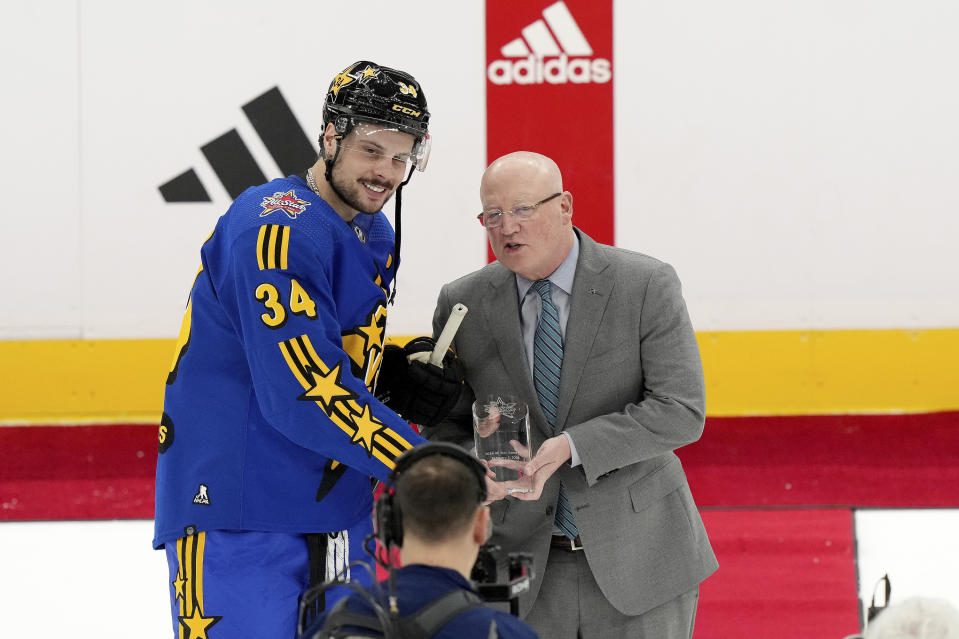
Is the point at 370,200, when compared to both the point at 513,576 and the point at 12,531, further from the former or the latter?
the point at 12,531

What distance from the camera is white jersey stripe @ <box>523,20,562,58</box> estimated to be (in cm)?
489

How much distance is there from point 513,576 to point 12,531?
304cm

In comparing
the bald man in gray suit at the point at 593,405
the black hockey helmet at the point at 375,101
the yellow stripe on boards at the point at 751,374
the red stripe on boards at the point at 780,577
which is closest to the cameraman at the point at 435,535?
the bald man in gray suit at the point at 593,405

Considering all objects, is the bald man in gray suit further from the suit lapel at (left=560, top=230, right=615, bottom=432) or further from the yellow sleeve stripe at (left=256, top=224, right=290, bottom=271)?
the yellow sleeve stripe at (left=256, top=224, right=290, bottom=271)

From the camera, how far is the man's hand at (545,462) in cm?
191

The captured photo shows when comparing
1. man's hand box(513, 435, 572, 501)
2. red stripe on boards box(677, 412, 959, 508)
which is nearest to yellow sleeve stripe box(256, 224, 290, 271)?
man's hand box(513, 435, 572, 501)

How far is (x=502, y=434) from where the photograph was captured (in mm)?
2010

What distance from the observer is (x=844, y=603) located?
3.18 m

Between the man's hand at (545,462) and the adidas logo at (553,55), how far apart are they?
3.27 metres

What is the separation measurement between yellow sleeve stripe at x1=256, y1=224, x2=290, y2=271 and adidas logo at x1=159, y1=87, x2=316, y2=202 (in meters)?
3.28

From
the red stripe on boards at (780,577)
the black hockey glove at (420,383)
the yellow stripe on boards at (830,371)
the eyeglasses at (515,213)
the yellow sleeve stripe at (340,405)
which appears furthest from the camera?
the yellow stripe on boards at (830,371)

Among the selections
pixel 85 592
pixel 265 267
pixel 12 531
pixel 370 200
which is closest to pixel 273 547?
pixel 265 267

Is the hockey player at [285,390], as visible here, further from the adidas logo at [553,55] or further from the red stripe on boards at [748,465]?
the adidas logo at [553,55]

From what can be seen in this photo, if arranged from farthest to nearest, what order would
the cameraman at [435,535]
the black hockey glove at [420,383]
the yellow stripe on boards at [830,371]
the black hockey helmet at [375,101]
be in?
the yellow stripe on boards at [830,371] → the black hockey glove at [420,383] → the black hockey helmet at [375,101] → the cameraman at [435,535]
